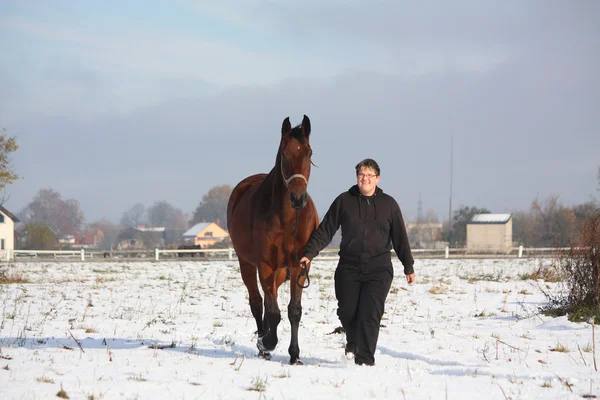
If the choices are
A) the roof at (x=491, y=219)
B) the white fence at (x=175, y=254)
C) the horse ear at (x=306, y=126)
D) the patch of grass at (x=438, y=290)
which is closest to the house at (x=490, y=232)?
the roof at (x=491, y=219)

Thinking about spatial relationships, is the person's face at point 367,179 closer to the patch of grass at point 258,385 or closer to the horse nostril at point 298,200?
the horse nostril at point 298,200

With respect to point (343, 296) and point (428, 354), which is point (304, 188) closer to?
point (343, 296)

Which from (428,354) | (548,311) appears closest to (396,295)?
(548,311)

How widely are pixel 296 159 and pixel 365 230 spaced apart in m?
1.00

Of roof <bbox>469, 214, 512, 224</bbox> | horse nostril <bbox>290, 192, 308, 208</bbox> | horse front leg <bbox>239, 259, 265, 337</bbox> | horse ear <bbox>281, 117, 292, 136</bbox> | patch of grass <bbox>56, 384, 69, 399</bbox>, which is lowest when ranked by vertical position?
patch of grass <bbox>56, 384, 69, 399</bbox>

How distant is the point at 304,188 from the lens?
20.1 ft

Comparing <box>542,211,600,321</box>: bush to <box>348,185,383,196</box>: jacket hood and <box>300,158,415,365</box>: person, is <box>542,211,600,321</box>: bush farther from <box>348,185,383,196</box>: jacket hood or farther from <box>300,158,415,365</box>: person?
<box>348,185,383,196</box>: jacket hood

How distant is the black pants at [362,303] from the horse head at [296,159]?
3.21 feet

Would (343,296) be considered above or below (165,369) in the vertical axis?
above

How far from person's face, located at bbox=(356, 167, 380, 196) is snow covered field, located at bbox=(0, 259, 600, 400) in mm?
1766

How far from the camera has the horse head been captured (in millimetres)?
6116

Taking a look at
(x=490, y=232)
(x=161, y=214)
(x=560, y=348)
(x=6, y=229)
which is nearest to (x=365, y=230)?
(x=560, y=348)

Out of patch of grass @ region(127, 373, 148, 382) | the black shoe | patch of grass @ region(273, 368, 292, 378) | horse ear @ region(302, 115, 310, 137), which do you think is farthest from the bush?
patch of grass @ region(127, 373, 148, 382)

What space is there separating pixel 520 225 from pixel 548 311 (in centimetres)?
8855
